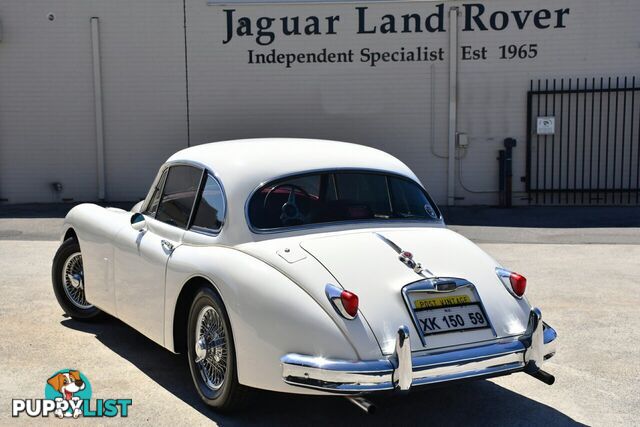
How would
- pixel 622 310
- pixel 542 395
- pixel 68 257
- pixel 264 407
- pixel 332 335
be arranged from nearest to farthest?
pixel 332 335
pixel 264 407
pixel 542 395
pixel 68 257
pixel 622 310

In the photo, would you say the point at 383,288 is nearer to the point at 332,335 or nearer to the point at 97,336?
the point at 332,335

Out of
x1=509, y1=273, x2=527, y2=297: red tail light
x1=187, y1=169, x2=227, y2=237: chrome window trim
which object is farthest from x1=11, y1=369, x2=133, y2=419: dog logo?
x1=509, y1=273, x2=527, y2=297: red tail light

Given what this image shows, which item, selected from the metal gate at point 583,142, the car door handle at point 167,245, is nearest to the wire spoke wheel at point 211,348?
the car door handle at point 167,245

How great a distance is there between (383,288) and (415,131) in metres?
10.9

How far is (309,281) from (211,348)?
0.84m

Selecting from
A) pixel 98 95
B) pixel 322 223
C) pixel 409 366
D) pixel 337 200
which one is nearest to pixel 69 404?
pixel 322 223

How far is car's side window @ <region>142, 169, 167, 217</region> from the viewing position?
5641mm

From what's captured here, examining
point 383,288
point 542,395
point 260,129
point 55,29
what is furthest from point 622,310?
point 55,29

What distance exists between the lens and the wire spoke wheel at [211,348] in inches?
174

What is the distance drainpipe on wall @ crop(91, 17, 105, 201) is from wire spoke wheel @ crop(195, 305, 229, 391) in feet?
36.8

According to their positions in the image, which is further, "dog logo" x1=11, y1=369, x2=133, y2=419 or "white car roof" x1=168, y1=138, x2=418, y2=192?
"white car roof" x1=168, y1=138, x2=418, y2=192

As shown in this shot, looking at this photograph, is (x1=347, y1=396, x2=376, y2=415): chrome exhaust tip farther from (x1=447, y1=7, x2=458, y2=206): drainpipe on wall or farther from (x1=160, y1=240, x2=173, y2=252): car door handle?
(x1=447, y1=7, x2=458, y2=206): drainpipe on wall

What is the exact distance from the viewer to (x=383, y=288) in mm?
4113

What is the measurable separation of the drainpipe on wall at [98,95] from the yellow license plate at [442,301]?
476 inches
